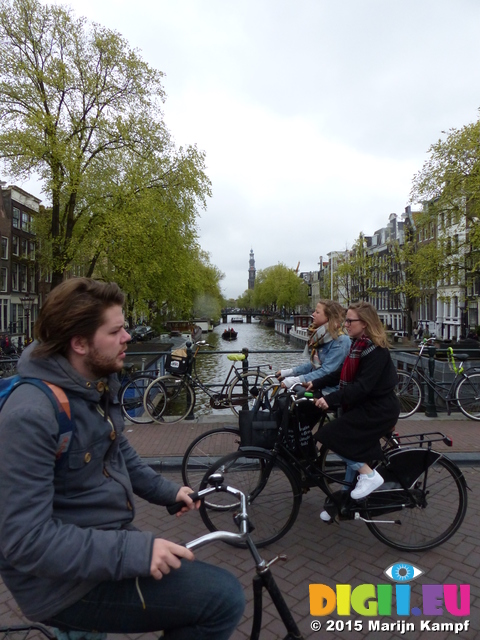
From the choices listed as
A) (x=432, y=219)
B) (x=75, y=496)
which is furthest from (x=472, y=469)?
(x=432, y=219)

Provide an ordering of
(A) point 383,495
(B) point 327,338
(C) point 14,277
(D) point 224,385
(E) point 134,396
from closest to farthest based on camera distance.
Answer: (A) point 383,495 → (B) point 327,338 → (D) point 224,385 → (E) point 134,396 → (C) point 14,277

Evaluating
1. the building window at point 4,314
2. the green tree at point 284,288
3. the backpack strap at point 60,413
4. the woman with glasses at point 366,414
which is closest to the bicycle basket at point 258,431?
the woman with glasses at point 366,414

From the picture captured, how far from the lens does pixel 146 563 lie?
135cm

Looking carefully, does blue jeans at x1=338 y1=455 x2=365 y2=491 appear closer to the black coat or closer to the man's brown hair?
the black coat

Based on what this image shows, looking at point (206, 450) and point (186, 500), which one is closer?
point (186, 500)

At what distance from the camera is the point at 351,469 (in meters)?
3.54

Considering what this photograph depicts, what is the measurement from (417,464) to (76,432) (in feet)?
9.01

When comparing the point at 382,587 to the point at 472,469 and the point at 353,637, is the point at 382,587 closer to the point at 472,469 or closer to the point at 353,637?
the point at 353,637

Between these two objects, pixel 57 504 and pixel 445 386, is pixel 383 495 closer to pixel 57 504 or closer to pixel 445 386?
pixel 57 504

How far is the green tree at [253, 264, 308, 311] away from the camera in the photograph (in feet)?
260

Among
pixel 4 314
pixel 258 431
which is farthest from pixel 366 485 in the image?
pixel 4 314

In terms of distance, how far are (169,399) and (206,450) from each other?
3608mm

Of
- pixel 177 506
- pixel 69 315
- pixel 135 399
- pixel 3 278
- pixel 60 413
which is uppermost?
pixel 3 278

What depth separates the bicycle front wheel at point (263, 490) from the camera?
11.2ft
